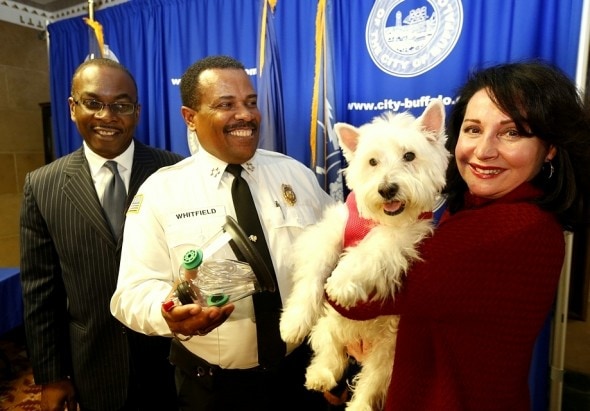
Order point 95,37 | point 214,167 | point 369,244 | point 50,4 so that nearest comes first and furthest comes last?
point 369,244, point 214,167, point 95,37, point 50,4

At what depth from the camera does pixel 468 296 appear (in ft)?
3.68

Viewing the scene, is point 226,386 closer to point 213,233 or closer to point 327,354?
point 327,354

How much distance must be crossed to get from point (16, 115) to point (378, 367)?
502 centimetres

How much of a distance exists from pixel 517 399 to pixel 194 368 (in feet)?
3.97

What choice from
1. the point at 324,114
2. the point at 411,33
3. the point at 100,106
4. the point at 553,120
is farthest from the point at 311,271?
the point at 411,33

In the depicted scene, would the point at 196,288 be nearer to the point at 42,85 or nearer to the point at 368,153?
the point at 368,153

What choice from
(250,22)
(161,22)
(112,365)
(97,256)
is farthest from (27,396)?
(250,22)

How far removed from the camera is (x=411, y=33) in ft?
8.25

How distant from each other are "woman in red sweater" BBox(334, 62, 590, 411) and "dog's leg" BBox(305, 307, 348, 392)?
291 millimetres

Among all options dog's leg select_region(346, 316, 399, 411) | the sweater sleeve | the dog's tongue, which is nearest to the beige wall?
dog's leg select_region(346, 316, 399, 411)

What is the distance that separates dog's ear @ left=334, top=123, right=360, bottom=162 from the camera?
1573 mm

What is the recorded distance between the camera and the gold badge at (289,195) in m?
1.80

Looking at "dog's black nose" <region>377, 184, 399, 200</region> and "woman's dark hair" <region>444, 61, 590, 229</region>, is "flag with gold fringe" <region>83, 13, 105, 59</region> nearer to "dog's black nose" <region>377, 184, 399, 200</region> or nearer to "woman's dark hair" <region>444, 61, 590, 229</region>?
"dog's black nose" <region>377, 184, 399, 200</region>

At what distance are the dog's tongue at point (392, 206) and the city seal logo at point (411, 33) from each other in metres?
1.50
